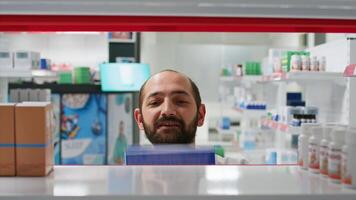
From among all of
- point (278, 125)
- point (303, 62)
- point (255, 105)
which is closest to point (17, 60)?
point (278, 125)

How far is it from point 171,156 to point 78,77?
546cm

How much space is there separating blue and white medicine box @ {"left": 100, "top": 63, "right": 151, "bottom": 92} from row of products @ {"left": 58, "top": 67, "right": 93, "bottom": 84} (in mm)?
574

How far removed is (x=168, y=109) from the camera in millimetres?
2188

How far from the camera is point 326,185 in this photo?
123 centimetres

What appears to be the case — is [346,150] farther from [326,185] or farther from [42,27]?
[42,27]

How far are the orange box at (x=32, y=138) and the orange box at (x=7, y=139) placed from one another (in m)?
0.01

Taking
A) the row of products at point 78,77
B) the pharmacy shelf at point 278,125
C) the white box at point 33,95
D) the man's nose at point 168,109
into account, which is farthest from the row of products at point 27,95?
the man's nose at point 168,109

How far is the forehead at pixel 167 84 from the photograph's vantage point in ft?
7.40

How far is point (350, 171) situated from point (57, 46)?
9598 millimetres

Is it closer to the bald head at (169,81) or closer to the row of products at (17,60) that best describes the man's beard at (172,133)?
the bald head at (169,81)

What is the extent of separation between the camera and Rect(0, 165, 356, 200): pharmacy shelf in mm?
1114

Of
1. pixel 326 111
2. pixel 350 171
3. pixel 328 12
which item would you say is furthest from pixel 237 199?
pixel 326 111

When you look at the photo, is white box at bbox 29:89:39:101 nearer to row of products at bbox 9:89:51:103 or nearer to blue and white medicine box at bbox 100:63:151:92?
row of products at bbox 9:89:51:103

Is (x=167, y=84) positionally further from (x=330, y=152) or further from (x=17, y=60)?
(x=17, y=60)
